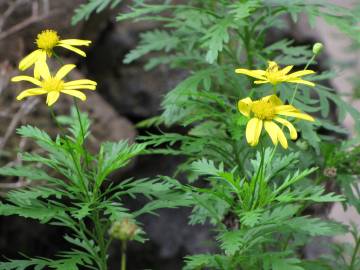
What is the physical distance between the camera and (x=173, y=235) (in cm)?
377

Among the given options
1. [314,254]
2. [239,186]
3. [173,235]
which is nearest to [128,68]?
[173,235]

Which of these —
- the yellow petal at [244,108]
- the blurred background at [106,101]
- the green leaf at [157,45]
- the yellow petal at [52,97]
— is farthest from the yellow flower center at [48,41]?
the blurred background at [106,101]

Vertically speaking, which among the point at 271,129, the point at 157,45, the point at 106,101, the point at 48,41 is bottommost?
the point at 106,101

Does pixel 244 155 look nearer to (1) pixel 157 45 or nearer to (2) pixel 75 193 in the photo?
(2) pixel 75 193

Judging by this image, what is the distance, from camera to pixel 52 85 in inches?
58.7

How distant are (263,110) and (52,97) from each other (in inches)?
18.2

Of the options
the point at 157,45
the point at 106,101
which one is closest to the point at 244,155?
the point at 157,45

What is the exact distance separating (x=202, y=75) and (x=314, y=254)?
174 centimetres

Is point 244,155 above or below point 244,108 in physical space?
below

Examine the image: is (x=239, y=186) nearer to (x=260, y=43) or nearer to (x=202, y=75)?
(x=202, y=75)

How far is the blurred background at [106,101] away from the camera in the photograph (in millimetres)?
3434

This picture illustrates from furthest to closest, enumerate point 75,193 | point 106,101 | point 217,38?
point 106,101 → point 217,38 → point 75,193

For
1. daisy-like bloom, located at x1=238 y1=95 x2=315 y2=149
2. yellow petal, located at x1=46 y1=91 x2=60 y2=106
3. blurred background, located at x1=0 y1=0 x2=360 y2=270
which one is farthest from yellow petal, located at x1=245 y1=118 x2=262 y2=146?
blurred background, located at x1=0 y1=0 x2=360 y2=270

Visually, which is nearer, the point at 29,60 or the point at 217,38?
the point at 29,60
